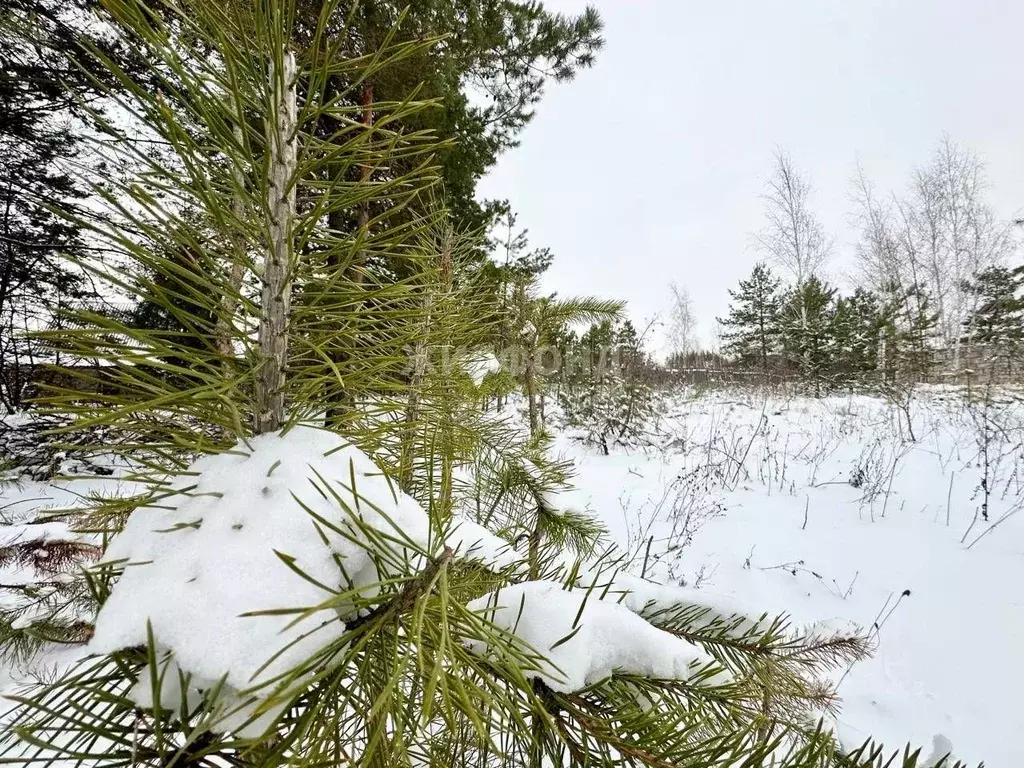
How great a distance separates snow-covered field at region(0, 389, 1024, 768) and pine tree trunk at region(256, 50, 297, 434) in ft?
0.73

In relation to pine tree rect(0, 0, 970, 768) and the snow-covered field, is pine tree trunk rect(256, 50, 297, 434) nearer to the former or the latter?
pine tree rect(0, 0, 970, 768)

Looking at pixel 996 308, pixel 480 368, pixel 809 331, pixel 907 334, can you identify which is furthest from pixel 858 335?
pixel 480 368

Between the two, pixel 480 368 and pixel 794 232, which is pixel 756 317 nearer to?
pixel 794 232

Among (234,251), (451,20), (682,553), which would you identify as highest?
(451,20)

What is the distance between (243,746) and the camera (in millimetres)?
344

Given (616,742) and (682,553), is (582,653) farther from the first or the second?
(682,553)

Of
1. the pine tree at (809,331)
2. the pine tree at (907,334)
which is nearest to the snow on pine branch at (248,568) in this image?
the pine tree at (907,334)

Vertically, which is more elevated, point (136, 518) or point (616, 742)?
point (136, 518)

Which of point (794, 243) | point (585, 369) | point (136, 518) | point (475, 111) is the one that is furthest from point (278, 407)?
point (794, 243)

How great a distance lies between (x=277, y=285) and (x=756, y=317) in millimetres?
25858

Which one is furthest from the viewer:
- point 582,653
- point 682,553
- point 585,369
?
point 585,369

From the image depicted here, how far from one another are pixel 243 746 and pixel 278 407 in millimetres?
393

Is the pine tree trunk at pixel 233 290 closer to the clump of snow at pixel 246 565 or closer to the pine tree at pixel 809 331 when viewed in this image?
the clump of snow at pixel 246 565

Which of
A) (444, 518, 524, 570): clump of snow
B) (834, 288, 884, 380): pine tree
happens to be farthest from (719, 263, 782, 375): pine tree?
(444, 518, 524, 570): clump of snow
